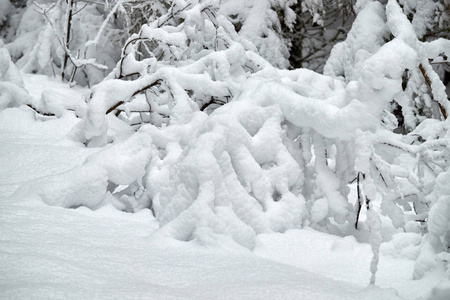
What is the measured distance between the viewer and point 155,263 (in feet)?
4.79

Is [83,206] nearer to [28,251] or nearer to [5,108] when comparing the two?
[28,251]

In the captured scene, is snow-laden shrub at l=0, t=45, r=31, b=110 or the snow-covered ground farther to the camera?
snow-laden shrub at l=0, t=45, r=31, b=110

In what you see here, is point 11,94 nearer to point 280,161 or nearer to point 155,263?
point 280,161

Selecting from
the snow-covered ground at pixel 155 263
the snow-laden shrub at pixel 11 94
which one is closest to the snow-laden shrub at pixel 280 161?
the snow-covered ground at pixel 155 263

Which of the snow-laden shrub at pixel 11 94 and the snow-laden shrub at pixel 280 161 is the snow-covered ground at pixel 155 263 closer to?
the snow-laden shrub at pixel 280 161

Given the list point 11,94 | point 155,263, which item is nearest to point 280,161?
point 155,263

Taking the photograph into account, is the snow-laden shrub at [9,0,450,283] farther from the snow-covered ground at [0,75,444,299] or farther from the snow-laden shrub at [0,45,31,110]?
the snow-laden shrub at [0,45,31,110]

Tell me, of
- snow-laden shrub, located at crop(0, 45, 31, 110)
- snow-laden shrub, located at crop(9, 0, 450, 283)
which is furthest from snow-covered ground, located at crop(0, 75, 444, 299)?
snow-laden shrub, located at crop(0, 45, 31, 110)

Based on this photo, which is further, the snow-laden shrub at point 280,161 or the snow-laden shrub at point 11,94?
the snow-laden shrub at point 11,94

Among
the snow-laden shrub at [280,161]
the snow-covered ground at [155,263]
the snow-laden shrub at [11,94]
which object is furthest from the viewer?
the snow-laden shrub at [11,94]

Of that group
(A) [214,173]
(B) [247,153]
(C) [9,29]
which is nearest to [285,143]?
(B) [247,153]

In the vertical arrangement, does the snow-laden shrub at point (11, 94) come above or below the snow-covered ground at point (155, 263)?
below

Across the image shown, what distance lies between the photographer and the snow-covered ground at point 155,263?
1.17 metres

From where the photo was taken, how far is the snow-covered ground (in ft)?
3.83
